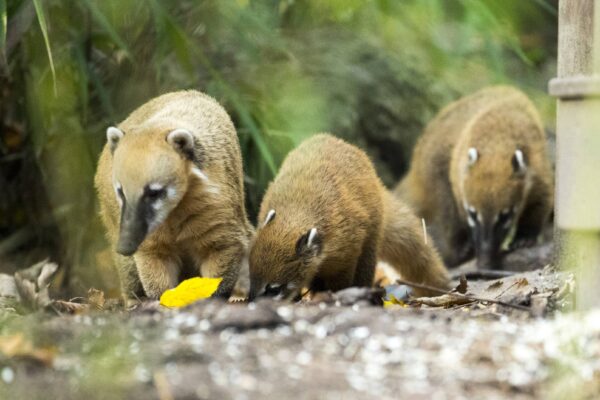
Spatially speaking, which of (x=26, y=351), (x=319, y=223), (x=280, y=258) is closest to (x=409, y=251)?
(x=319, y=223)

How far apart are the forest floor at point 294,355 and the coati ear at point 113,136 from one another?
1.26 meters

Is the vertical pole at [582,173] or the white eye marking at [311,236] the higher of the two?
the vertical pole at [582,173]

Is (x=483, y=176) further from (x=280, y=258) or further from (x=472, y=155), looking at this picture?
(x=280, y=258)

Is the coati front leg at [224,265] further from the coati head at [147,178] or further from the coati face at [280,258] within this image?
the coati head at [147,178]

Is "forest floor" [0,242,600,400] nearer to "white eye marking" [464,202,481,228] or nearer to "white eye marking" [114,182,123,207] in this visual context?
"white eye marking" [114,182,123,207]

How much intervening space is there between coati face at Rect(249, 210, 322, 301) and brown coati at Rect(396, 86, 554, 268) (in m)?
2.61

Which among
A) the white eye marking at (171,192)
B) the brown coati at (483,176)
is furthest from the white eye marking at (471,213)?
the white eye marking at (171,192)

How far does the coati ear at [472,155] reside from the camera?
6707mm

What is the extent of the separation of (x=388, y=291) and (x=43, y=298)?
1.85m

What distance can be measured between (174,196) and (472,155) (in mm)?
3209

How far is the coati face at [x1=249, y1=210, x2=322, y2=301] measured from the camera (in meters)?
4.12

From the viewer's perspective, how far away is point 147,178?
3967 millimetres

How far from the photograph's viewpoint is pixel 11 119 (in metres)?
6.03

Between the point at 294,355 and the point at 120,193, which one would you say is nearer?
the point at 294,355
